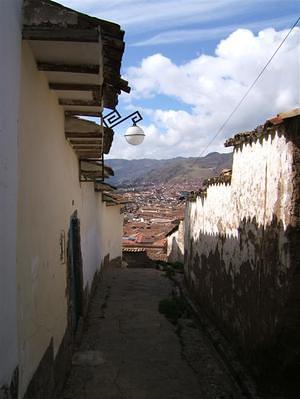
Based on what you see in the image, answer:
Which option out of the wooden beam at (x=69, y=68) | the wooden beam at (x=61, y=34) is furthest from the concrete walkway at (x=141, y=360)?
the wooden beam at (x=61, y=34)

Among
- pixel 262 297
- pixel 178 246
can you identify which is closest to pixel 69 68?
pixel 262 297

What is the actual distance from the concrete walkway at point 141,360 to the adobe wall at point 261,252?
602 millimetres

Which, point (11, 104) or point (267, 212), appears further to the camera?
point (267, 212)

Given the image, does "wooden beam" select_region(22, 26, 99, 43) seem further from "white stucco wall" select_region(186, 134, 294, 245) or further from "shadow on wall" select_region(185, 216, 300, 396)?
"shadow on wall" select_region(185, 216, 300, 396)

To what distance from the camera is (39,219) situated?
4.57 metres

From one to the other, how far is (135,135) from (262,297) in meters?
3.66

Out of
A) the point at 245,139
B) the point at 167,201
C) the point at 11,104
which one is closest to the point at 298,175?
the point at 245,139

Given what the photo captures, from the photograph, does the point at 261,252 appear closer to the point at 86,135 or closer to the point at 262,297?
the point at 262,297

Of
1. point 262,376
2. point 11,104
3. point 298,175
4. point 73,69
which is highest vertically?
point 73,69

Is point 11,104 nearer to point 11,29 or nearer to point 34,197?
point 11,29

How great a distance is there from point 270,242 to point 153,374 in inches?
106

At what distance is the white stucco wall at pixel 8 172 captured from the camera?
2980 millimetres

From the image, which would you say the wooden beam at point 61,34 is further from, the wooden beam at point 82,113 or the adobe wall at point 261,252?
the adobe wall at point 261,252

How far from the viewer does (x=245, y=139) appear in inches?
289
